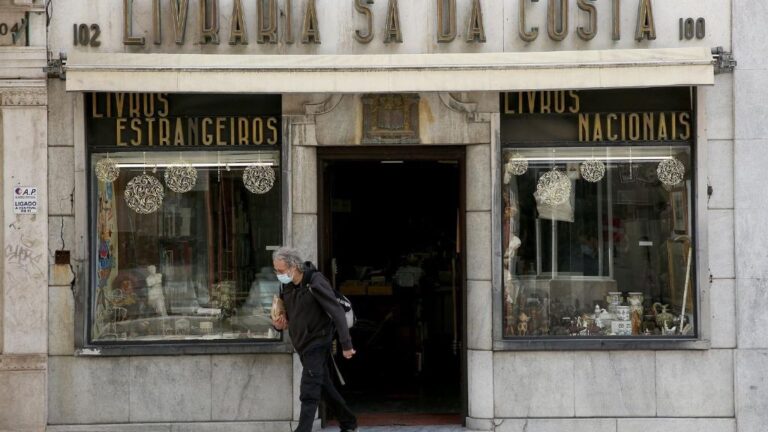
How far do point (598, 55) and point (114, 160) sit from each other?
4.55m

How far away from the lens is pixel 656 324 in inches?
405

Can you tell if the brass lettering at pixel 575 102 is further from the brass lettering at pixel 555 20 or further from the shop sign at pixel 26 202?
the shop sign at pixel 26 202

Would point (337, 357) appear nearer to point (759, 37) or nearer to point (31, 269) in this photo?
point (31, 269)

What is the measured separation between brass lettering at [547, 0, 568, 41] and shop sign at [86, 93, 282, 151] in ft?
8.49

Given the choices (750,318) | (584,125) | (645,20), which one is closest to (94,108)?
(584,125)

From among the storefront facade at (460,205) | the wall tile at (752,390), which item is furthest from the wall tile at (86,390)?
the wall tile at (752,390)

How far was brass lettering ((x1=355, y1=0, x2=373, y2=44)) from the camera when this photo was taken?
9.96m

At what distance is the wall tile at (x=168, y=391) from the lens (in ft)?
32.8

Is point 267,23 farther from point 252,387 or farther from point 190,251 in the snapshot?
point 252,387

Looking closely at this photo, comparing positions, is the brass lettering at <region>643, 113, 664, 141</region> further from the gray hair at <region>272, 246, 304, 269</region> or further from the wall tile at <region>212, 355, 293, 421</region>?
the wall tile at <region>212, 355, 293, 421</region>

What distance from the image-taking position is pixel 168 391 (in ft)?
32.9

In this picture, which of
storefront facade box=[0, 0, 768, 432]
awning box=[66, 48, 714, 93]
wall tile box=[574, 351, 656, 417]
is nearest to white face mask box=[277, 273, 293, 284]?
storefront facade box=[0, 0, 768, 432]

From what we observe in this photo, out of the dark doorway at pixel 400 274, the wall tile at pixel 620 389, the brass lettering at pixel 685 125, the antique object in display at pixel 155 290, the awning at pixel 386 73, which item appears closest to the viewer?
the awning at pixel 386 73

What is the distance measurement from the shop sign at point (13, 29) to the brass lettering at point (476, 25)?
13.3 ft
